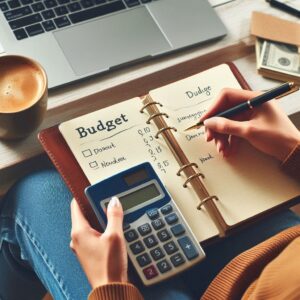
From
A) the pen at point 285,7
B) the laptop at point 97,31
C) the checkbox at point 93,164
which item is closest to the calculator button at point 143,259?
the checkbox at point 93,164

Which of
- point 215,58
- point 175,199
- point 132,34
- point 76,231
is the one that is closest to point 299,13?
point 215,58

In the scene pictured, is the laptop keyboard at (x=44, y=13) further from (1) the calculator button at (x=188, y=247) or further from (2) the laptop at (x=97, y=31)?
(1) the calculator button at (x=188, y=247)

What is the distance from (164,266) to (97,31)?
35 cm

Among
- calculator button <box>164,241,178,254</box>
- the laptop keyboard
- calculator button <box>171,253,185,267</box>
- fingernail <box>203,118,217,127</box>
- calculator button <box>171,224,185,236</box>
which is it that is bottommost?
calculator button <box>171,253,185,267</box>

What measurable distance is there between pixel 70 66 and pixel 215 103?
0.66 ft

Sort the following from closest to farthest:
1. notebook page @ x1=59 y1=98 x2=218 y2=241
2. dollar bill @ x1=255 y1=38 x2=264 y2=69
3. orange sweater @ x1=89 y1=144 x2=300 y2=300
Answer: orange sweater @ x1=89 y1=144 x2=300 y2=300
notebook page @ x1=59 y1=98 x2=218 y2=241
dollar bill @ x1=255 y1=38 x2=264 y2=69

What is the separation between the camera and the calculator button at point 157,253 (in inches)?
27.8

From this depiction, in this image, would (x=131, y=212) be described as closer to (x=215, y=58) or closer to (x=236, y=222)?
(x=236, y=222)

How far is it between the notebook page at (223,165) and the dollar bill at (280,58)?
2.7 inches

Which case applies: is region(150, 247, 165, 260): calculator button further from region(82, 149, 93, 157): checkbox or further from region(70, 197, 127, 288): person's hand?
region(82, 149, 93, 157): checkbox

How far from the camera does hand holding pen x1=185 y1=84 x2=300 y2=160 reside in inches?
30.2

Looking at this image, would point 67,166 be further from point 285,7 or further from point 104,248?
point 285,7

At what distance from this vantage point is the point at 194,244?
2.35 feet

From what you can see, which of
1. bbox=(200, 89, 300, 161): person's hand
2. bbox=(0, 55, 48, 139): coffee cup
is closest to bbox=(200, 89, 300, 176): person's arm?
bbox=(200, 89, 300, 161): person's hand
